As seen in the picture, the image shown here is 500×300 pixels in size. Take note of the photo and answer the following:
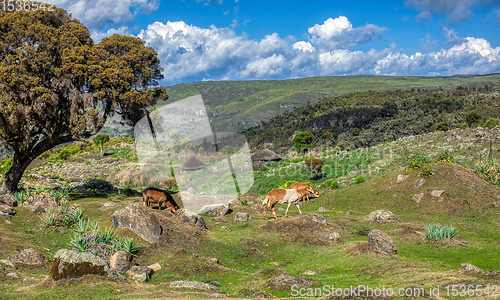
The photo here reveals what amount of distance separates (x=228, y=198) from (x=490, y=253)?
1834 centimetres

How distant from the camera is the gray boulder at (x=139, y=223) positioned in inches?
490

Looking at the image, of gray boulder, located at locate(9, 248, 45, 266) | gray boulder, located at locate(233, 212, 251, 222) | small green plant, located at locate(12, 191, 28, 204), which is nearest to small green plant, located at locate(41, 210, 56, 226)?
small green plant, located at locate(12, 191, 28, 204)

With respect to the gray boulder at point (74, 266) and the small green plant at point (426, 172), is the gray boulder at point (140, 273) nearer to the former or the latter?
the gray boulder at point (74, 266)

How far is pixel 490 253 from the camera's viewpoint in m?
12.4

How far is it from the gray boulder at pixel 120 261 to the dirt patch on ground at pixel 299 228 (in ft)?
25.4

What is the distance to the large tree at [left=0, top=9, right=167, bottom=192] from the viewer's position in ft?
57.9

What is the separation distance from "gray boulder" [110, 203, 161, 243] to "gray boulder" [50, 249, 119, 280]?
4.17 m

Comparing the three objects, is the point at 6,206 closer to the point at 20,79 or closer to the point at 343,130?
the point at 20,79

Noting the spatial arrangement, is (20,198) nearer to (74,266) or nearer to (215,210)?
(215,210)

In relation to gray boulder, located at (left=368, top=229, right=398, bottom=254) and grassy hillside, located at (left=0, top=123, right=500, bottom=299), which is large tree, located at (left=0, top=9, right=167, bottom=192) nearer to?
grassy hillside, located at (left=0, top=123, right=500, bottom=299)

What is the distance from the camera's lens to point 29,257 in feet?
33.2

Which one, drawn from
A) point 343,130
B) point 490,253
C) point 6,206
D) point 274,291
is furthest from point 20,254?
point 343,130

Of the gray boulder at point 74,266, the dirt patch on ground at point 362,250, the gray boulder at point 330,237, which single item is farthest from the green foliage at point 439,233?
the gray boulder at point 74,266

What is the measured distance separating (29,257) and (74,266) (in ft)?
12.0
